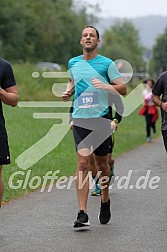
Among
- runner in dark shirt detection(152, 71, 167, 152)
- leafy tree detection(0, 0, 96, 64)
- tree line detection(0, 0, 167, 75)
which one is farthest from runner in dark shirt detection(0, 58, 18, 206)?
leafy tree detection(0, 0, 96, 64)

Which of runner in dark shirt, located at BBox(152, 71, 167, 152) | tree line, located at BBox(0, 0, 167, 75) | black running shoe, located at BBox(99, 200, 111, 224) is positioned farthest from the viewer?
tree line, located at BBox(0, 0, 167, 75)

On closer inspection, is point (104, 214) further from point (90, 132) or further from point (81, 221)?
point (90, 132)

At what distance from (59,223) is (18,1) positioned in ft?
208

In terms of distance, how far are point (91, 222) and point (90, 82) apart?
166 centimetres

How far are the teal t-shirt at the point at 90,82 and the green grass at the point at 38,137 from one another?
2.61m

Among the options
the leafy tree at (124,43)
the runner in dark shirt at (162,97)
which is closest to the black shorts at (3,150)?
the runner in dark shirt at (162,97)

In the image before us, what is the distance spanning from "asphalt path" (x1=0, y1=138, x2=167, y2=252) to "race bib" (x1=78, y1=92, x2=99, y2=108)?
135 cm

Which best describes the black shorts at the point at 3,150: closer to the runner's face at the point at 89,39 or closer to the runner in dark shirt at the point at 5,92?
the runner in dark shirt at the point at 5,92

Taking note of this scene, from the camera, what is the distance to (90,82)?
26.8ft

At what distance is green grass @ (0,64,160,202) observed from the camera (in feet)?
44.9

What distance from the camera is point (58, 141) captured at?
63.1ft

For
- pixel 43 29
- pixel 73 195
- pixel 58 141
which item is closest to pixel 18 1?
pixel 43 29

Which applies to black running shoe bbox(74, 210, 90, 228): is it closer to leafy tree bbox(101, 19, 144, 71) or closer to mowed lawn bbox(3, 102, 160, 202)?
mowed lawn bbox(3, 102, 160, 202)

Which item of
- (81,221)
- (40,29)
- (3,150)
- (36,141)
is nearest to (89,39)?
(3,150)
